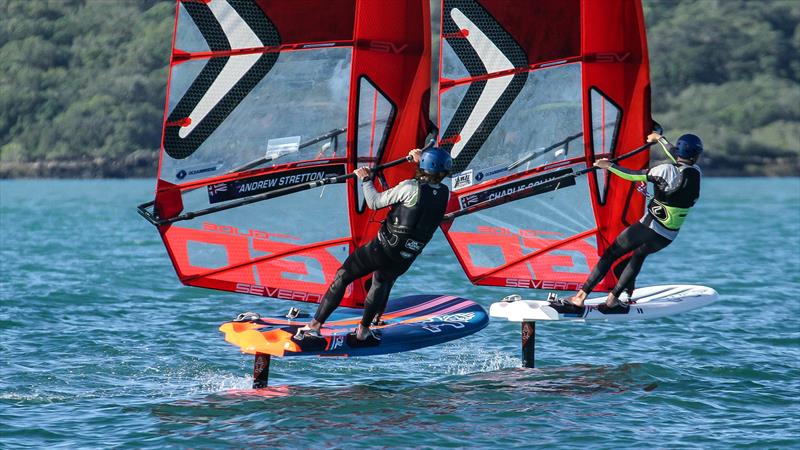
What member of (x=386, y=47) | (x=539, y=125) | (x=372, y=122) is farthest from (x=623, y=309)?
(x=386, y=47)

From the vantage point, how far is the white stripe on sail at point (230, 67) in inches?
567

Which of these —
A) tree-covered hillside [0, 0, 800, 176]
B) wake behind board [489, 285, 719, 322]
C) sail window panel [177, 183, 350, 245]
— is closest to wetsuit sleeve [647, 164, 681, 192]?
wake behind board [489, 285, 719, 322]

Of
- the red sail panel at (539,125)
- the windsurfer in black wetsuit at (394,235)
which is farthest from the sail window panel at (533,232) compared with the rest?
the windsurfer in black wetsuit at (394,235)

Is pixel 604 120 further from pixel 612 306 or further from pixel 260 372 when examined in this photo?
pixel 260 372

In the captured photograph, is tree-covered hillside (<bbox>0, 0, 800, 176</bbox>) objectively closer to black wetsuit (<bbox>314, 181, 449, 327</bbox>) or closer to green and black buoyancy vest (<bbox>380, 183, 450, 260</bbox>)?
black wetsuit (<bbox>314, 181, 449, 327</bbox>)

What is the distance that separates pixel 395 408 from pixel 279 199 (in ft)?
9.67

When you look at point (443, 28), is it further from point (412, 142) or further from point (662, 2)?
point (662, 2)

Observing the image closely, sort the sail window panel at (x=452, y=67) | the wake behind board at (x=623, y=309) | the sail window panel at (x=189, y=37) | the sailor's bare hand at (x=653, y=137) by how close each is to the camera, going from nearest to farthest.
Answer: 1. the sail window panel at (x=189, y=37)
2. the wake behind board at (x=623, y=309)
3. the sailor's bare hand at (x=653, y=137)
4. the sail window panel at (x=452, y=67)

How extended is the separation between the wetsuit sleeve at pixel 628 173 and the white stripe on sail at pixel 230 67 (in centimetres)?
449

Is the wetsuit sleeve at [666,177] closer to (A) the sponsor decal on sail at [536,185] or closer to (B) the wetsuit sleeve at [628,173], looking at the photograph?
(B) the wetsuit sleeve at [628,173]

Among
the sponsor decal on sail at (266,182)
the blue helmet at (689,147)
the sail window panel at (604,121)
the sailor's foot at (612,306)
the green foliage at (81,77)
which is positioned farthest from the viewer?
the green foliage at (81,77)

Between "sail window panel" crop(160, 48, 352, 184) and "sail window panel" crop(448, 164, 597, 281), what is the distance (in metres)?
2.68

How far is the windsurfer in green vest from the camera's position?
14.8 metres

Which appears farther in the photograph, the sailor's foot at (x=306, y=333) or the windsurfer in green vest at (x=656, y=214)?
the windsurfer in green vest at (x=656, y=214)
